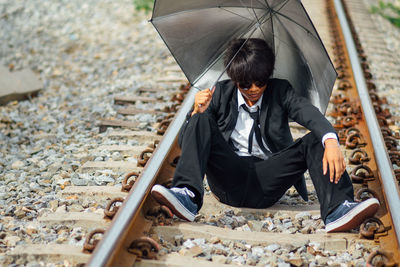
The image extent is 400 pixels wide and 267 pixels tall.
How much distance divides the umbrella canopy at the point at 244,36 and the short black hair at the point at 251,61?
0.14 m

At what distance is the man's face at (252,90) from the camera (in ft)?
11.2

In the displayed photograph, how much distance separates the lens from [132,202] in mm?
3168

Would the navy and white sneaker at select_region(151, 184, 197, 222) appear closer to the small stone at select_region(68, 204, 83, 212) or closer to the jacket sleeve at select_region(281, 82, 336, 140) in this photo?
the small stone at select_region(68, 204, 83, 212)

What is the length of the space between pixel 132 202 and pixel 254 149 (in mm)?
900

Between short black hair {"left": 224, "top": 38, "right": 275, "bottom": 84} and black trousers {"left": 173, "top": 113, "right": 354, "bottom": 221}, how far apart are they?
31 cm

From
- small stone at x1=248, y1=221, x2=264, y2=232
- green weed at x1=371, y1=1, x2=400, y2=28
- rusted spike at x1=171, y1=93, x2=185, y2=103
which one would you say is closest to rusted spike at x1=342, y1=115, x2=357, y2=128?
rusted spike at x1=171, y1=93, x2=185, y2=103

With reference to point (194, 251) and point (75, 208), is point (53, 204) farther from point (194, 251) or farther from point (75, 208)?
point (194, 251)

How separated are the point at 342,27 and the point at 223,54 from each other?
4436 millimetres

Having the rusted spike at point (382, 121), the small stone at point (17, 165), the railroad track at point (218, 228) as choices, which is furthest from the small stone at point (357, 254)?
the small stone at point (17, 165)

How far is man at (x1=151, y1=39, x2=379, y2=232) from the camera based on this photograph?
3.21m

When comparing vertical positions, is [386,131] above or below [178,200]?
below

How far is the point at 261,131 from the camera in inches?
141

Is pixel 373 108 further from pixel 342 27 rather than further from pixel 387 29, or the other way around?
pixel 387 29

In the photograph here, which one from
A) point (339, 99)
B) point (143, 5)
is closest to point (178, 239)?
point (339, 99)
